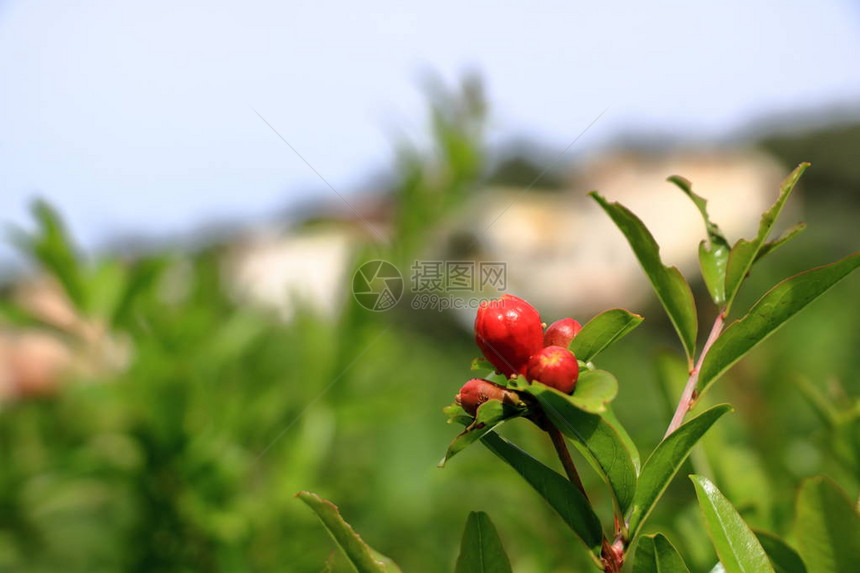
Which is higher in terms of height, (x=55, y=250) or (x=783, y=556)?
(x=55, y=250)

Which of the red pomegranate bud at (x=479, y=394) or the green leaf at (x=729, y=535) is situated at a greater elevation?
the red pomegranate bud at (x=479, y=394)

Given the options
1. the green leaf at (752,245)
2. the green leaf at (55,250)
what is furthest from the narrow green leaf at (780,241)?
the green leaf at (55,250)

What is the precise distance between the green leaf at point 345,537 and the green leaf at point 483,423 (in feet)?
0.16

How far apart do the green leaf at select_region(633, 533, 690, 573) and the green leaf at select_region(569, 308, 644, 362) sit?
0.23 feet

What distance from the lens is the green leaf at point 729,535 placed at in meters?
0.28

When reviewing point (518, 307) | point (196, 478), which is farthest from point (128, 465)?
point (518, 307)

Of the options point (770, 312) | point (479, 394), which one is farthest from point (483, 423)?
point (770, 312)

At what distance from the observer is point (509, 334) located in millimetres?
286

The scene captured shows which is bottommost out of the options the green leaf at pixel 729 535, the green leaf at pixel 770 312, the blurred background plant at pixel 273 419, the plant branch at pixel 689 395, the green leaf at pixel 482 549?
the blurred background plant at pixel 273 419

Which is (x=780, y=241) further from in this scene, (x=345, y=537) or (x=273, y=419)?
(x=273, y=419)

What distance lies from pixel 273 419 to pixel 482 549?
1.76 feet

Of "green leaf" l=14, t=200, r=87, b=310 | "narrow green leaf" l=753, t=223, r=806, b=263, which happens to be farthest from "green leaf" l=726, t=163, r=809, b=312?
A: "green leaf" l=14, t=200, r=87, b=310


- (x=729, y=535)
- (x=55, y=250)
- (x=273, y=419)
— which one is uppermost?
(x=55, y=250)

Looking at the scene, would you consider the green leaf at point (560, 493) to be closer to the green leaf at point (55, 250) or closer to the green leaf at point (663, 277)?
the green leaf at point (663, 277)
